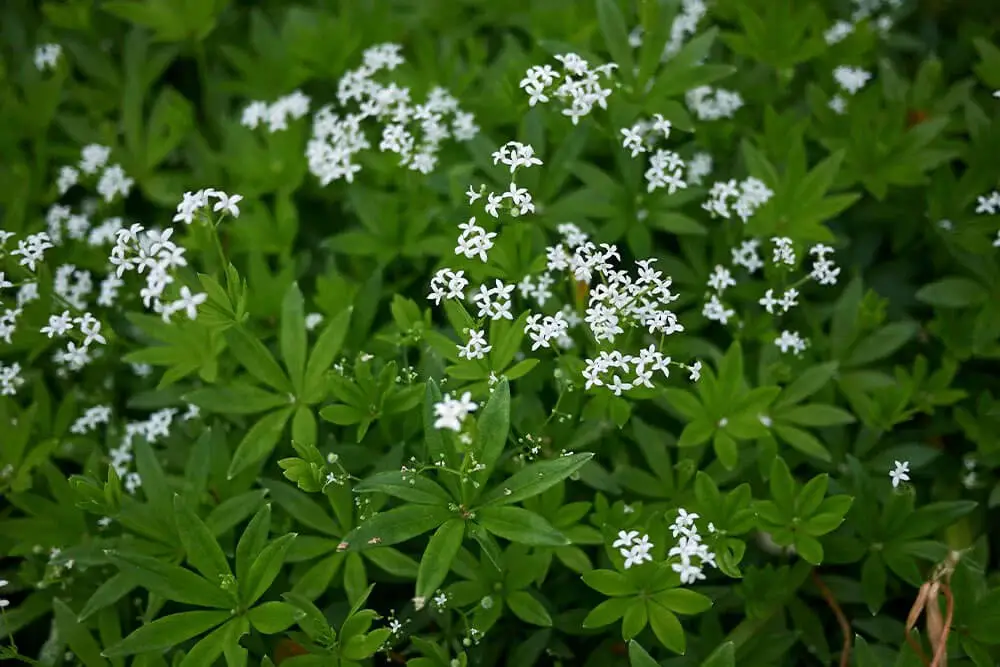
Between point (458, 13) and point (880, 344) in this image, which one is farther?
point (458, 13)

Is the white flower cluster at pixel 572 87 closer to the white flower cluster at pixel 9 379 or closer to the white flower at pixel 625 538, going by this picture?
the white flower at pixel 625 538

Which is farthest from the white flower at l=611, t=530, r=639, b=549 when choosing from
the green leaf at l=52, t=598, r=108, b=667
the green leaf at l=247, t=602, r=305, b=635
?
the green leaf at l=52, t=598, r=108, b=667

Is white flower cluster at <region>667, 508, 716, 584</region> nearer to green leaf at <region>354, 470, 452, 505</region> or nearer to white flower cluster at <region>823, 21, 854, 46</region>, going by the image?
green leaf at <region>354, 470, 452, 505</region>

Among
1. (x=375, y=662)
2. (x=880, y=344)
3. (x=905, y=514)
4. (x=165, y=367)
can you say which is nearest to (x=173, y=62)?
(x=165, y=367)

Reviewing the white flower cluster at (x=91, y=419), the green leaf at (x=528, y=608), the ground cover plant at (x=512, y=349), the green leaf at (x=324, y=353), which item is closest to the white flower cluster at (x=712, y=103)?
the ground cover plant at (x=512, y=349)

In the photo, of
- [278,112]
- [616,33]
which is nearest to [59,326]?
[278,112]

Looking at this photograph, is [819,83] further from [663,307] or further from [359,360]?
[359,360]

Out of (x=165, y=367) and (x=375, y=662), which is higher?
(x=165, y=367)
